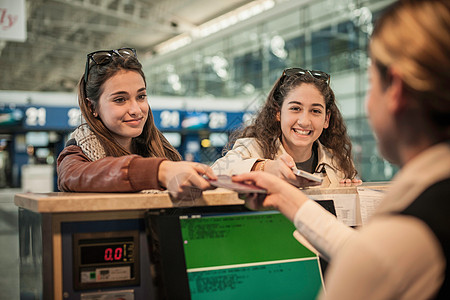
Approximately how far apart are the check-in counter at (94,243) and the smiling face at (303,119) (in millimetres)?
1159

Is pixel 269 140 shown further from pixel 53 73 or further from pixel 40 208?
pixel 53 73

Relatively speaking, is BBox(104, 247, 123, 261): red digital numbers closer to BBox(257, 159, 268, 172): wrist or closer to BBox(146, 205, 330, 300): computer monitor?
BBox(146, 205, 330, 300): computer monitor

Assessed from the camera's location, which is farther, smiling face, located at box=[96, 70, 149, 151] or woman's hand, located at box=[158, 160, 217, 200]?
smiling face, located at box=[96, 70, 149, 151]

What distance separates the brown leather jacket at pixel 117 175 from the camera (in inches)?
52.0

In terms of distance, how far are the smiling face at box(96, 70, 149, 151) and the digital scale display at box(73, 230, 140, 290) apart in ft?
2.29

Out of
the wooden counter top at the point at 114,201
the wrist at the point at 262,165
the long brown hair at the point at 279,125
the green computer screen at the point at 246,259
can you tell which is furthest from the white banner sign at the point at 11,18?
the green computer screen at the point at 246,259

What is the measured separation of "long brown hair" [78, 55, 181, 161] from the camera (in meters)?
1.90

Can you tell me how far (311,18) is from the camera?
1257 centimetres

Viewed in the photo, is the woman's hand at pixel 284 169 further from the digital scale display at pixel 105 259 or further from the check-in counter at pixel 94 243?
the digital scale display at pixel 105 259

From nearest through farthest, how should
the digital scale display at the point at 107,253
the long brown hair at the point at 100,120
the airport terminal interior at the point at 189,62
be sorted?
the digital scale display at the point at 107,253
the long brown hair at the point at 100,120
the airport terminal interior at the point at 189,62

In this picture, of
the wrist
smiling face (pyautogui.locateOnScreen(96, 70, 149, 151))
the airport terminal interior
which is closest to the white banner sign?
the airport terminal interior

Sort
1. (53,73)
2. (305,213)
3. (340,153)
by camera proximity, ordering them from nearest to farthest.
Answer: (305,213)
(340,153)
(53,73)

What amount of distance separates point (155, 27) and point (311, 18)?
20.7 feet

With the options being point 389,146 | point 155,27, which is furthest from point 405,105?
point 155,27
